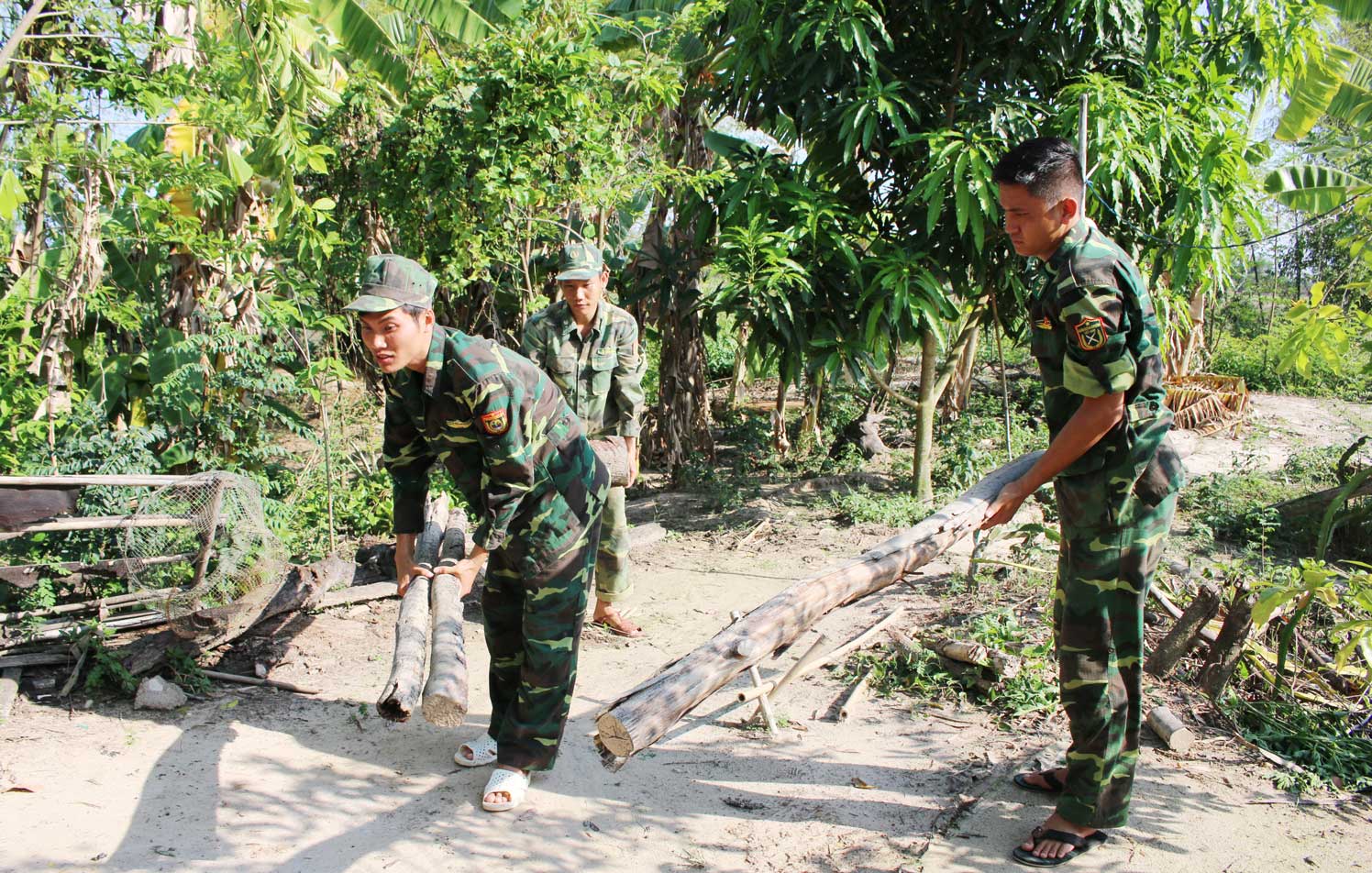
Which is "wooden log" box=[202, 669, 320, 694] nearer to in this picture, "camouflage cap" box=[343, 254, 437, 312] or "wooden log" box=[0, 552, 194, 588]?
"wooden log" box=[0, 552, 194, 588]

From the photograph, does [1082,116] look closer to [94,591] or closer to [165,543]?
[165,543]

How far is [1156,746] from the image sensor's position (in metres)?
3.88

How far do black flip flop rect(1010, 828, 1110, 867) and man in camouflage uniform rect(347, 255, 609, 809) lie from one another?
1629 millimetres

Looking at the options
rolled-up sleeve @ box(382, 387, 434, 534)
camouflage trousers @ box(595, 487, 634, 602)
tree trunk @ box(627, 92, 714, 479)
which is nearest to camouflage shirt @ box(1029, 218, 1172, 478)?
rolled-up sleeve @ box(382, 387, 434, 534)

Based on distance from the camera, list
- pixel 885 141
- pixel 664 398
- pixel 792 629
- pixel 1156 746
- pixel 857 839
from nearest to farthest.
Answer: pixel 792 629 < pixel 857 839 < pixel 1156 746 < pixel 885 141 < pixel 664 398

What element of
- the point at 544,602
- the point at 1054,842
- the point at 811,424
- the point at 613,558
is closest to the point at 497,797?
the point at 544,602

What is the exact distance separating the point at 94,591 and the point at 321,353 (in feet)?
9.27

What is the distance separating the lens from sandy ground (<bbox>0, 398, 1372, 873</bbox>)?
315cm

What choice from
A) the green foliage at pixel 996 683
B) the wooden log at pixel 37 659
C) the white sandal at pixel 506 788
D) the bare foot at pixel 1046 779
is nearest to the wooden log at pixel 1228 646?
the green foliage at pixel 996 683

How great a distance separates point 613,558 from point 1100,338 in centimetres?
312

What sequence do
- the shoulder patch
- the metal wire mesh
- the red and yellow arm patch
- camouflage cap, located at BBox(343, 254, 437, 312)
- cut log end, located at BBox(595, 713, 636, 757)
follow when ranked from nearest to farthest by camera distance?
1. cut log end, located at BBox(595, 713, 636, 757)
2. the red and yellow arm patch
3. camouflage cap, located at BBox(343, 254, 437, 312)
4. the shoulder patch
5. the metal wire mesh

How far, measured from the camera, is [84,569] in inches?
184

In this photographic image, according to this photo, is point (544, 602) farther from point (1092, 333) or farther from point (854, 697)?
point (1092, 333)

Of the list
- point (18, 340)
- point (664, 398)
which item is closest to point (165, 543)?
point (18, 340)
